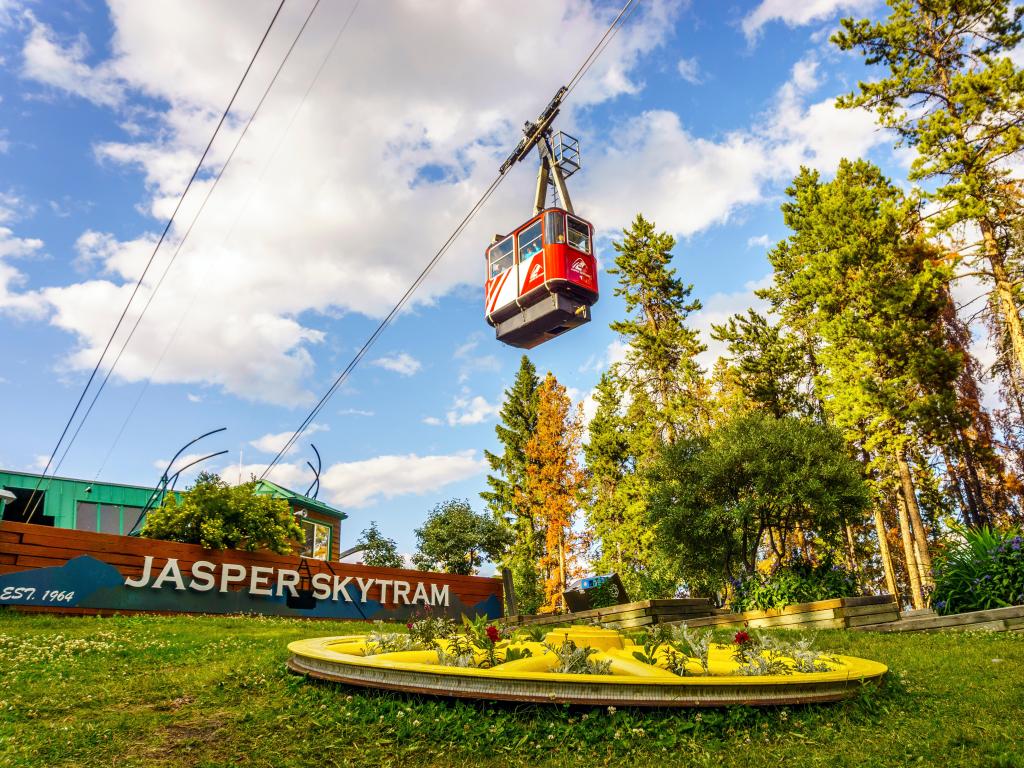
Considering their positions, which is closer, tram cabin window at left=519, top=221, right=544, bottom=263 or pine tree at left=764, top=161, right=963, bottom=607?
tram cabin window at left=519, top=221, right=544, bottom=263

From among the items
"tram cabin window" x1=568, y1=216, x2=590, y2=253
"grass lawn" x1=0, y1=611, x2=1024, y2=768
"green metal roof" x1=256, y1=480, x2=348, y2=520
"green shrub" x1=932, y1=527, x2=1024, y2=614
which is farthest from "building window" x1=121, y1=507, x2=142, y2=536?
"green shrub" x1=932, y1=527, x2=1024, y2=614

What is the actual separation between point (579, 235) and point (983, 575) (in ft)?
41.1

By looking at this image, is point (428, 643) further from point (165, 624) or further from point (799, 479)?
point (799, 479)

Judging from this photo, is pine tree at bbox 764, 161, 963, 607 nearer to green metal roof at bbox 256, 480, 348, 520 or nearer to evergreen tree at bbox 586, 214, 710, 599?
evergreen tree at bbox 586, 214, 710, 599

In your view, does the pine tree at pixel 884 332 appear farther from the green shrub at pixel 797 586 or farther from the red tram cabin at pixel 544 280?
the red tram cabin at pixel 544 280

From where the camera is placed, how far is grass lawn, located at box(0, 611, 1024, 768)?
18.1ft

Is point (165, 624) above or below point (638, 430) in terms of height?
below

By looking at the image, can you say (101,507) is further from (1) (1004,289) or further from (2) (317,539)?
(1) (1004,289)

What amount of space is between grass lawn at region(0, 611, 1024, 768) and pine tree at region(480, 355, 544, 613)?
2899 centimetres

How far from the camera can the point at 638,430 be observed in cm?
3431

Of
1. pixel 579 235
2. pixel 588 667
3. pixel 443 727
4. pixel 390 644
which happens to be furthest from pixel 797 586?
pixel 443 727

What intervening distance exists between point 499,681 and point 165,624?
10.3 metres

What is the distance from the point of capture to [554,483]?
38375 millimetres

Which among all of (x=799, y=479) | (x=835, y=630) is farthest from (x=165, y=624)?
(x=799, y=479)
